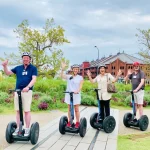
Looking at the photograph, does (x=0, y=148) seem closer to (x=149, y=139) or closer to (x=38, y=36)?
(x=149, y=139)

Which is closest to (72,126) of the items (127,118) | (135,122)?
(127,118)

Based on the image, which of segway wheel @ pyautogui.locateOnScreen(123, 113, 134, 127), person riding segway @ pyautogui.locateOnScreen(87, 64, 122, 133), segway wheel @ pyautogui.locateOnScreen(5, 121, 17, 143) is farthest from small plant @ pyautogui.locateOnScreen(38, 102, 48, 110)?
segway wheel @ pyautogui.locateOnScreen(5, 121, 17, 143)

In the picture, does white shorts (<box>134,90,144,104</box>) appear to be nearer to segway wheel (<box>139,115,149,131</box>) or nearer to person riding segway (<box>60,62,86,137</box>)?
segway wheel (<box>139,115,149,131</box>)

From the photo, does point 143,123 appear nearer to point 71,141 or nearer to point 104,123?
point 104,123

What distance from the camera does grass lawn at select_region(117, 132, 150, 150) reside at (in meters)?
5.82

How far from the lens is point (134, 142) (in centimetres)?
629

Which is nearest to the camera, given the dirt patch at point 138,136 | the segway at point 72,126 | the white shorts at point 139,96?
the segway at point 72,126

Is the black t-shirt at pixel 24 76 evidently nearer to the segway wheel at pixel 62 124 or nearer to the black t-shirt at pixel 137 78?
the segway wheel at pixel 62 124

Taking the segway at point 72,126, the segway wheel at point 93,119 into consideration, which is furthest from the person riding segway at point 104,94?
the segway at point 72,126

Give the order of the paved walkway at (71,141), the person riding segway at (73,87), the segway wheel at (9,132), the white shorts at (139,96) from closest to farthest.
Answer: the paved walkway at (71,141)
the segway wheel at (9,132)
the person riding segway at (73,87)
the white shorts at (139,96)

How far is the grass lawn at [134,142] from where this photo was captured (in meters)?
5.82

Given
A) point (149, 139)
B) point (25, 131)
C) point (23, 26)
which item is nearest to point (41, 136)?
point (25, 131)

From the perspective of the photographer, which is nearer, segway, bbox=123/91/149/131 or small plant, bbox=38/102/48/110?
segway, bbox=123/91/149/131

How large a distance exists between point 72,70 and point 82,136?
1.52 meters
